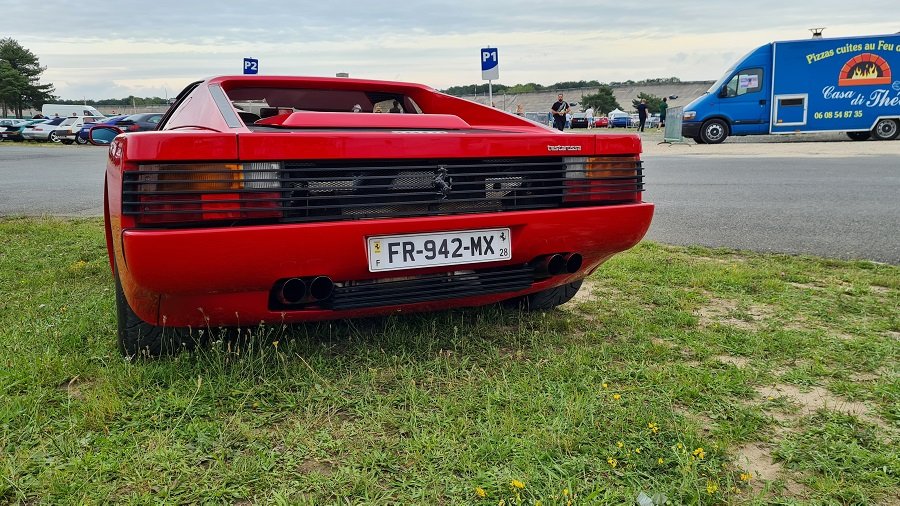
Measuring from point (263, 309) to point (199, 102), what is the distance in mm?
1244

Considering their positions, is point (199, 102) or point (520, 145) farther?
point (199, 102)

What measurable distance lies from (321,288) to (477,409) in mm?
696

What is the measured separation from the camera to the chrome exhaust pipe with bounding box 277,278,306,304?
2377 millimetres

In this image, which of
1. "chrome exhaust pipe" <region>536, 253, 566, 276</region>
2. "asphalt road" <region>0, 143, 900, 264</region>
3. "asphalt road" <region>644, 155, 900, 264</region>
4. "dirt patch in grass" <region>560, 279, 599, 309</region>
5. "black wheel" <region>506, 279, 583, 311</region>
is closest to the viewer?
"chrome exhaust pipe" <region>536, 253, 566, 276</region>

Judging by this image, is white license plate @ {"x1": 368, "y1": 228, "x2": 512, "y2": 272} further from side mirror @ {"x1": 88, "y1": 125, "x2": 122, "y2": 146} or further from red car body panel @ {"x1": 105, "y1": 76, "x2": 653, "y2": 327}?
side mirror @ {"x1": 88, "y1": 125, "x2": 122, "y2": 146}

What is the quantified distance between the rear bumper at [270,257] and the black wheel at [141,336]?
220 mm

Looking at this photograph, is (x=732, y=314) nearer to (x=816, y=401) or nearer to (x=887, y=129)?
(x=816, y=401)

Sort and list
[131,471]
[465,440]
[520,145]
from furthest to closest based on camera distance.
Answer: [520,145] → [465,440] → [131,471]

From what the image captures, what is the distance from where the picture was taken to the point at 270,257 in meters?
2.24

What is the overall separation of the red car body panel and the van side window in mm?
18537

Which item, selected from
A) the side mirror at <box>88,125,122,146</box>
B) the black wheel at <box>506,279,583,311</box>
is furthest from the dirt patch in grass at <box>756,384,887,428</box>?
the side mirror at <box>88,125,122,146</box>

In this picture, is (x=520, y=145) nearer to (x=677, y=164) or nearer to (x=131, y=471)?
(x=131, y=471)

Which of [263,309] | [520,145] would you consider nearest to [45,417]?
[263,309]

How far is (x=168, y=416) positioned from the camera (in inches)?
89.2
